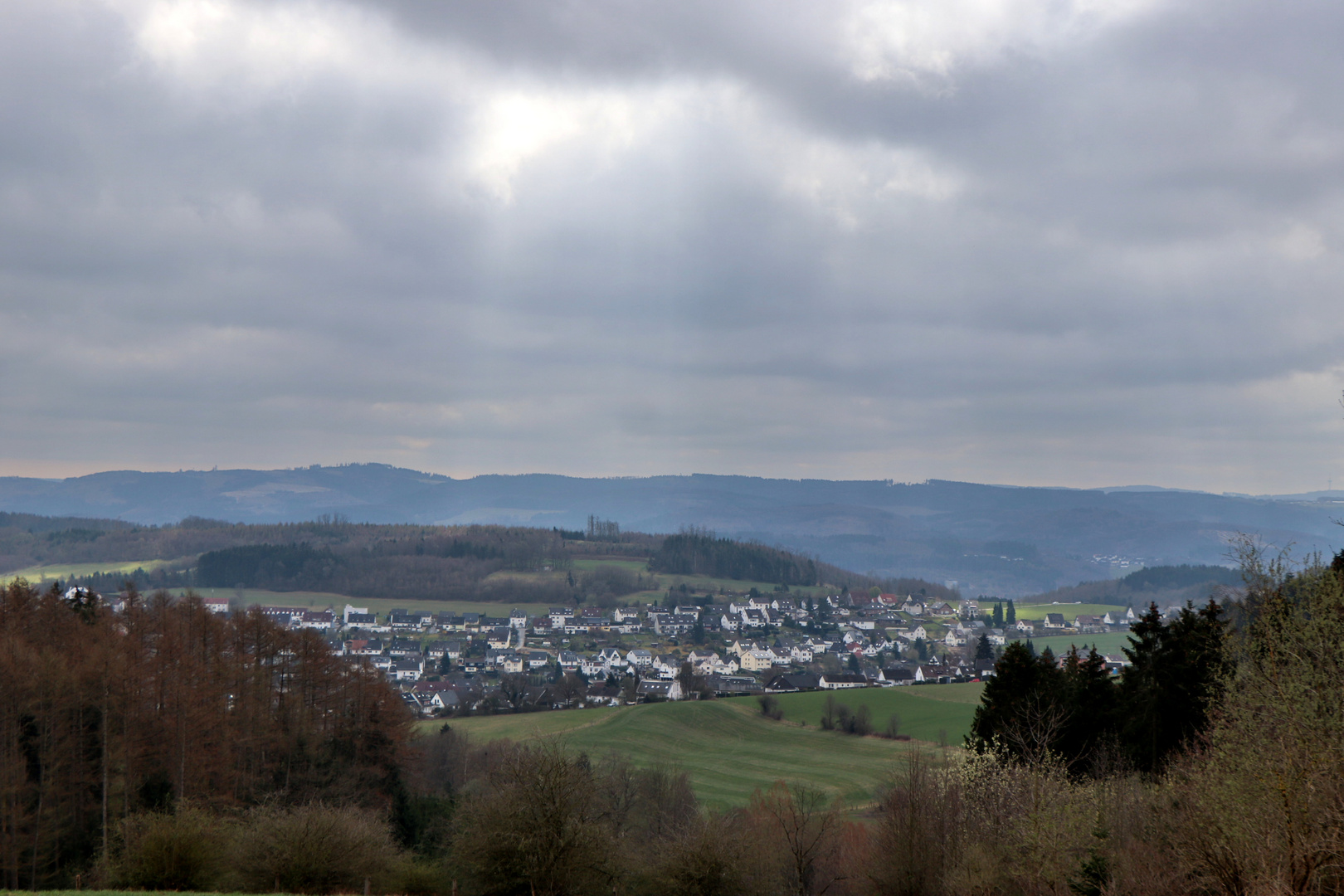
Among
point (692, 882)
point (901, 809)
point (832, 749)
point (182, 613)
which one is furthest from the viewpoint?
point (832, 749)

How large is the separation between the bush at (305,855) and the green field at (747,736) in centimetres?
3218

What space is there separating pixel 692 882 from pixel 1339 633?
57.4ft

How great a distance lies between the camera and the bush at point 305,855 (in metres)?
23.8

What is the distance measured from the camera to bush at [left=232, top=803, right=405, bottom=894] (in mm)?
23797

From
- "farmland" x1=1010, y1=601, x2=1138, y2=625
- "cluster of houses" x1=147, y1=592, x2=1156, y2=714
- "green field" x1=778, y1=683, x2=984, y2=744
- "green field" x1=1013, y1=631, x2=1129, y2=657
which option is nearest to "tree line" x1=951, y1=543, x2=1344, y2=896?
"green field" x1=778, y1=683, x2=984, y2=744

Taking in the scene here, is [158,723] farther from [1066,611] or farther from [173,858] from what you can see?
[1066,611]

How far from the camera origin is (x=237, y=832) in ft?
83.2

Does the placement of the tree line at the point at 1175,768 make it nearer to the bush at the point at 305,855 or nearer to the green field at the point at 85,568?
the bush at the point at 305,855

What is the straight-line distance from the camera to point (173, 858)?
23.6 m

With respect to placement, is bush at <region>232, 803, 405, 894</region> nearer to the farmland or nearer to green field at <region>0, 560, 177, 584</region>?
green field at <region>0, 560, 177, 584</region>

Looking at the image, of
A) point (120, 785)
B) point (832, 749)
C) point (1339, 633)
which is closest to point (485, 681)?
point (832, 749)

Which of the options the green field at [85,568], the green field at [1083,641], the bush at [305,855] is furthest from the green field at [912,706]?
the green field at [85,568]

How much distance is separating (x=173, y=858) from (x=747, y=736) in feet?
194

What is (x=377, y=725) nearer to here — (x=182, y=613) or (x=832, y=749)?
(x=182, y=613)
